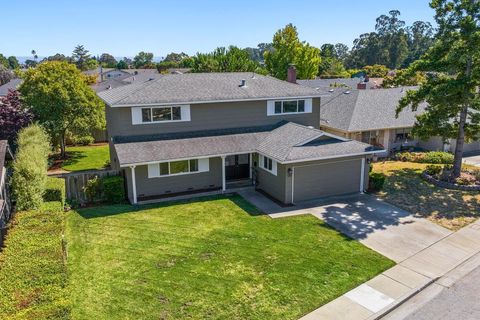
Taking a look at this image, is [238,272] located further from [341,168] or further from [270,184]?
[341,168]

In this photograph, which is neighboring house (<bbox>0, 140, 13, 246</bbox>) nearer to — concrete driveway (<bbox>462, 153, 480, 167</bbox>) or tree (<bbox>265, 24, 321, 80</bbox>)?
concrete driveway (<bbox>462, 153, 480, 167</bbox>)

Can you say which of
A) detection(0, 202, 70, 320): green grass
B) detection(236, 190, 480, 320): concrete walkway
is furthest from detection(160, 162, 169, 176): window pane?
detection(0, 202, 70, 320): green grass

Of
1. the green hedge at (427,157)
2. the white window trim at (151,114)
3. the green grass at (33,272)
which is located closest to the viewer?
the green grass at (33,272)

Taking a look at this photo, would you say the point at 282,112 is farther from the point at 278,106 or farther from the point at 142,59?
the point at 142,59

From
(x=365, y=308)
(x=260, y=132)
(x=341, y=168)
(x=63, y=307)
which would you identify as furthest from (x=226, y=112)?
(x=63, y=307)

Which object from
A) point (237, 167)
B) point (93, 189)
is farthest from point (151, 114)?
point (237, 167)

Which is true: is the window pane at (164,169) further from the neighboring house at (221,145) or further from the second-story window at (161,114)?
the second-story window at (161,114)

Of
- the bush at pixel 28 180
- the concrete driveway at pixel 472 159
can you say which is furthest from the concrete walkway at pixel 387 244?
the concrete driveway at pixel 472 159
